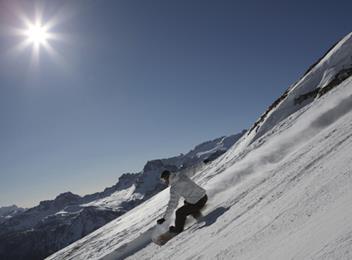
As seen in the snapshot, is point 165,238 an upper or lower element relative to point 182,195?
lower

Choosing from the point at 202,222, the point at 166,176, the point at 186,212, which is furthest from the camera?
the point at 166,176

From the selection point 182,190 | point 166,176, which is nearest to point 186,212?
point 182,190

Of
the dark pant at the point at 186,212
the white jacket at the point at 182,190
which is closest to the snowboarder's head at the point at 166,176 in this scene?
the white jacket at the point at 182,190

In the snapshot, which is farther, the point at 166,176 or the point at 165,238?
the point at 166,176

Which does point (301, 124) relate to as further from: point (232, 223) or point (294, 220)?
point (294, 220)

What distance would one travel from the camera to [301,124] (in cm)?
1505

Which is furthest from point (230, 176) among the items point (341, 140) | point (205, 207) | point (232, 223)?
point (232, 223)

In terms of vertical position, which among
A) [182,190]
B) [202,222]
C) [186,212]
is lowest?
[202,222]

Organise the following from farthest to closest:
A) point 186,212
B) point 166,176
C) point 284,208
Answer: point 166,176 < point 186,212 < point 284,208

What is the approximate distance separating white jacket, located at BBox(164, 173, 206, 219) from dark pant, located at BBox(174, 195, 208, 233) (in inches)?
6.2

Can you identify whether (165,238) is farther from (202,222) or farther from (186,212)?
(202,222)

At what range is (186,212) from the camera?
1037cm

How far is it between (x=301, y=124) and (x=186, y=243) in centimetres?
890

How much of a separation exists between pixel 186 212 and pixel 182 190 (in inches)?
26.1
